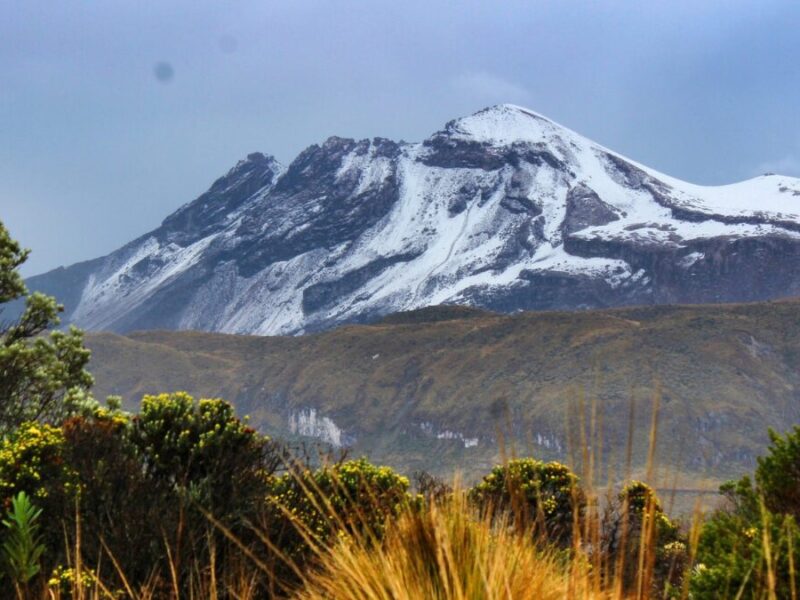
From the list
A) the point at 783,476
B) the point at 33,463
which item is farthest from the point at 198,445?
the point at 783,476

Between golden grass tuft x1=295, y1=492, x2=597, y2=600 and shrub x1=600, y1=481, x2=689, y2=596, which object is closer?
shrub x1=600, y1=481, x2=689, y2=596

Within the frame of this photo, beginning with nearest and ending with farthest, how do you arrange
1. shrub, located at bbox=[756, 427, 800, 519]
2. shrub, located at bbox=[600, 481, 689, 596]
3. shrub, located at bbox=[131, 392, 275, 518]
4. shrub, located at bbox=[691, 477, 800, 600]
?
shrub, located at bbox=[600, 481, 689, 596] < shrub, located at bbox=[691, 477, 800, 600] < shrub, located at bbox=[756, 427, 800, 519] < shrub, located at bbox=[131, 392, 275, 518]

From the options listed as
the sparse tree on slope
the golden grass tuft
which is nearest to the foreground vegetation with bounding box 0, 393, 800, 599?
the golden grass tuft

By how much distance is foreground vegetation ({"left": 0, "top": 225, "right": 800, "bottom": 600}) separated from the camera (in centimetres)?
389

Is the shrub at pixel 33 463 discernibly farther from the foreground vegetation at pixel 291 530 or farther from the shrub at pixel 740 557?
the shrub at pixel 740 557

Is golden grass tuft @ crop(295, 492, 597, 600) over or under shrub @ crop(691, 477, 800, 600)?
over

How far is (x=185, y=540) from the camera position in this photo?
8.12m

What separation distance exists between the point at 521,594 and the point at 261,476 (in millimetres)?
7041

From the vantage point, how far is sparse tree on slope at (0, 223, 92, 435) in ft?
56.1

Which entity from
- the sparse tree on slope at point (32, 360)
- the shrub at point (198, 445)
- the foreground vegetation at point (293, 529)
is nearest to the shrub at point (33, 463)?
the foreground vegetation at point (293, 529)

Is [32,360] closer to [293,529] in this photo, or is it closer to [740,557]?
[293,529]

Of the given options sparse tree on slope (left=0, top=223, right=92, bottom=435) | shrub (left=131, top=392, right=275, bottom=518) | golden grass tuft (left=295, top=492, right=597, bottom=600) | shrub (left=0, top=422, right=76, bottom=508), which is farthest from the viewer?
sparse tree on slope (left=0, top=223, right=92, bottom=435)

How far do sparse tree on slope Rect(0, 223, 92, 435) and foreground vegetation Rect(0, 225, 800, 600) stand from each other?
1.33ft

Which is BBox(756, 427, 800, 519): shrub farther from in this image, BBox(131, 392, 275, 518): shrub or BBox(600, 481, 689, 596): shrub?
BBox(131, 392, 275, 518): shrub
